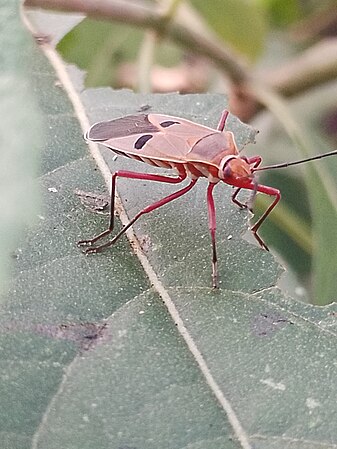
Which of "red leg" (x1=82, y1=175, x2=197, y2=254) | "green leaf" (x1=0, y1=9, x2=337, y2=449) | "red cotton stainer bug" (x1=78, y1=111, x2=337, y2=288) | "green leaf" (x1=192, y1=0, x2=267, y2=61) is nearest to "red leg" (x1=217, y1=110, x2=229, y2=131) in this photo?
"red cotton stainer bug" (x1=78, y1=111, x2=337, y2=288)

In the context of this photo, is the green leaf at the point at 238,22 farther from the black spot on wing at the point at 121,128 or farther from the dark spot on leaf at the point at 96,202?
the dark spot on leaf at the point at 96,202

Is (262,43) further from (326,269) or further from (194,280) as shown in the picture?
(194,280)

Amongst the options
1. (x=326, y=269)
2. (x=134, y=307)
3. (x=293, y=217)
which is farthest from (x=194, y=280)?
(x=293, y=217)

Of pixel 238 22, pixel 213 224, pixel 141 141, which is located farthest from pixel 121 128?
pixel 238 22

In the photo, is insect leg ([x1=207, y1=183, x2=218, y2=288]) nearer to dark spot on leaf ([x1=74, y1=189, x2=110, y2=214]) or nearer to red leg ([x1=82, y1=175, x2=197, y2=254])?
red leg ([x1=82, y1=175, x2=197, y2=254])

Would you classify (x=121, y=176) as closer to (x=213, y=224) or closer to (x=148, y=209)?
(x=148, y=209)

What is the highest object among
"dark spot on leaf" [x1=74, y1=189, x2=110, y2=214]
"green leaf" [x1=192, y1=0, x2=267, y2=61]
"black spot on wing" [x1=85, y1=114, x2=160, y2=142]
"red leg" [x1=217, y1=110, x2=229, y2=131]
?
"black spot on wing" [x1=85, y1=114, x2=160, y2=142]

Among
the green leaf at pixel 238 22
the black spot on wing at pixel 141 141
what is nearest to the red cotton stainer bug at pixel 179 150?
the black spot on wing at pixel 141 141
